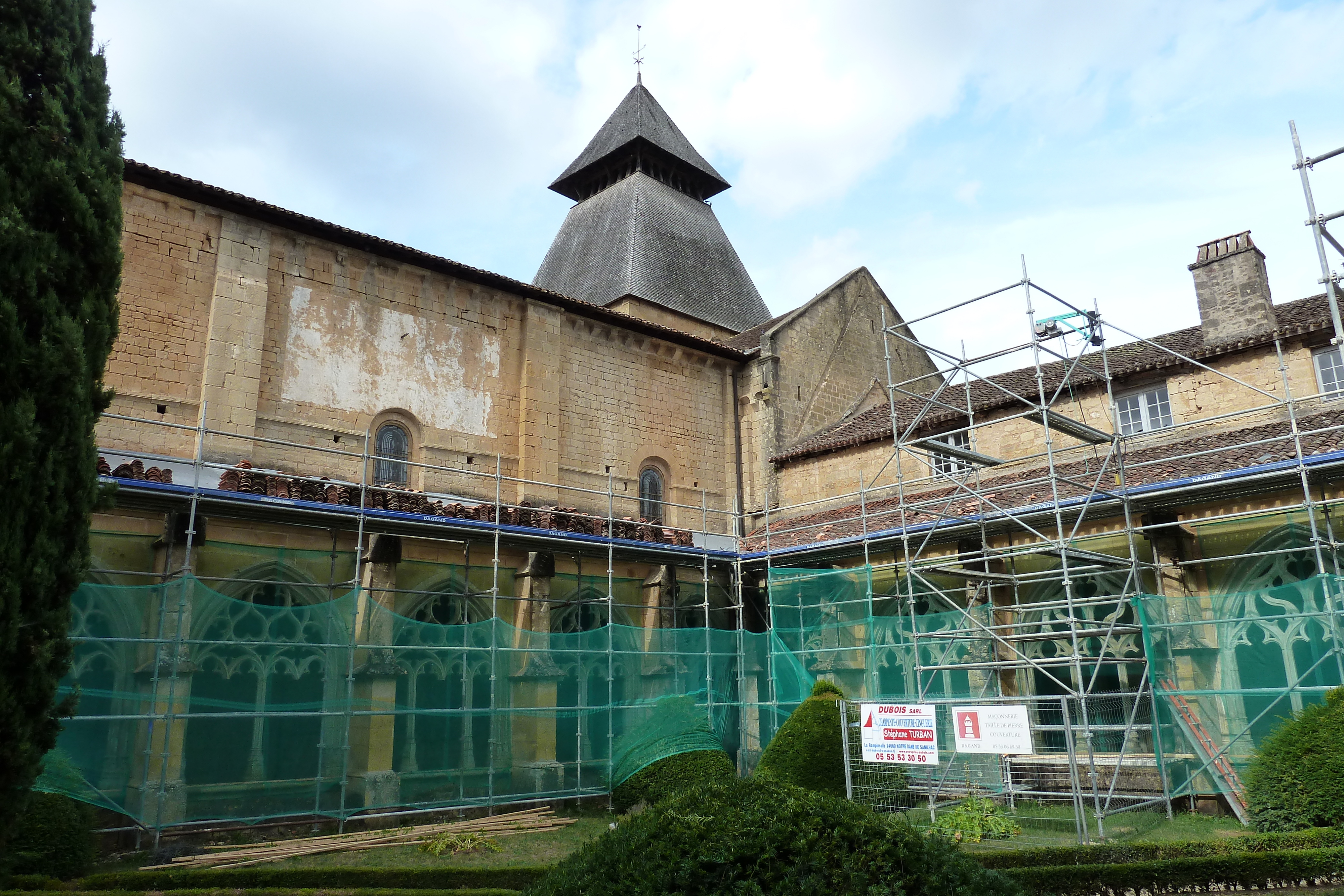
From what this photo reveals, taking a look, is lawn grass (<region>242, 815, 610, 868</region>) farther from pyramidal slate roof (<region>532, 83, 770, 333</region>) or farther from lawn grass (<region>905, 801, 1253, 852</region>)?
pyramidal slate roof (<region>532, 83, 770, 333</region>)

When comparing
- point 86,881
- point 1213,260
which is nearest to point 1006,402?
point 1213,260

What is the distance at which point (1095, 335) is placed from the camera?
15.5 m

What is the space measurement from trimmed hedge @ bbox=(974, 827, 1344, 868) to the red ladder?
7.91 ft

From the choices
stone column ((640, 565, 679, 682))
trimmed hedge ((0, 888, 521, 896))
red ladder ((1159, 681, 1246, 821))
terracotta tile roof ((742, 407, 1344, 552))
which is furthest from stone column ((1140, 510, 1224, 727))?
trimmed hedge ((0, 888, 521, 896))

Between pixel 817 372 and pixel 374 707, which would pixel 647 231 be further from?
pixel 374 707

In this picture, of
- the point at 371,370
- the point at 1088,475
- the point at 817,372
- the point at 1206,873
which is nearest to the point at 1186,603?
the point at 1088,475

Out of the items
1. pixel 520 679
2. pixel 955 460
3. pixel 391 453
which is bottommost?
pixel 520 679

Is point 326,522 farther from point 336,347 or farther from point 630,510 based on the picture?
point 630,510

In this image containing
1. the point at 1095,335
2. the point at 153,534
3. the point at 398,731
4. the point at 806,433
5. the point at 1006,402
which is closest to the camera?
the point at 153,534

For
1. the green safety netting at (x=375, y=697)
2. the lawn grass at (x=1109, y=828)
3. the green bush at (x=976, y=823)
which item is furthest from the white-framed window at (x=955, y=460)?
the green bush at (x=976, y=823)

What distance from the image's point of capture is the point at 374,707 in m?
13.0

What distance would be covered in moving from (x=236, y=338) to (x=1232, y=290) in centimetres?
1656

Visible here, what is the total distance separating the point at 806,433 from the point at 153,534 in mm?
14052

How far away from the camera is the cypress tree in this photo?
612 cm
